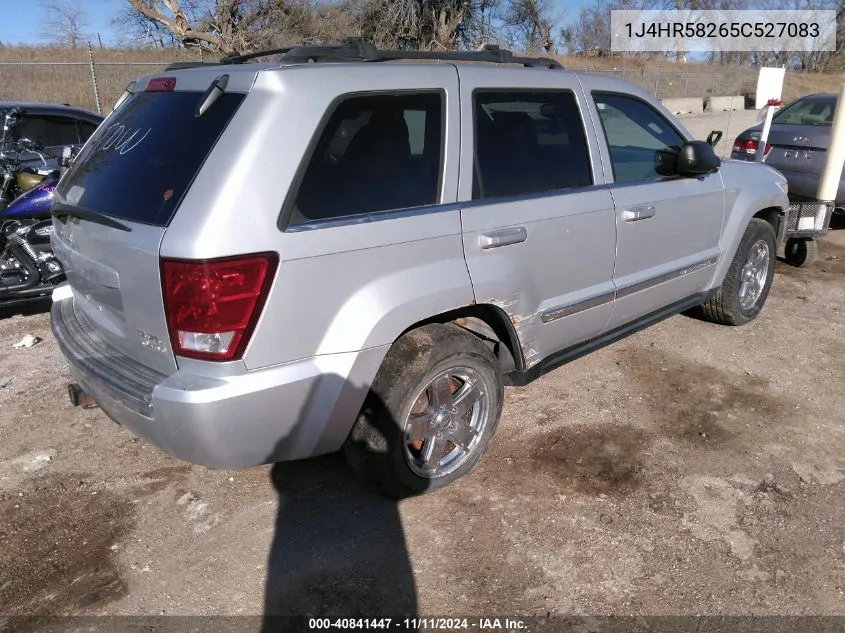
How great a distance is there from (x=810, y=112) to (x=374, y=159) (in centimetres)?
809

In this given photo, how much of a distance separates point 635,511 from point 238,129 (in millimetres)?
2351

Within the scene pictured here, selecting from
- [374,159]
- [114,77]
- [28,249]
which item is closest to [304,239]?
[374,159]

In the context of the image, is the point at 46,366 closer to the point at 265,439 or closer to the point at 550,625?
the point at 265,439

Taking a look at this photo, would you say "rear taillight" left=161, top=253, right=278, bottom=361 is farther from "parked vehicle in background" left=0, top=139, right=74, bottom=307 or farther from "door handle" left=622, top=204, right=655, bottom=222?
"parked vehicle in background" left=0, top=139, right=74, bottom=307

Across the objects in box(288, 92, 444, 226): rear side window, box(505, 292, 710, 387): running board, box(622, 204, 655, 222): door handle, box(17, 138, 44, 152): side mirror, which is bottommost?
box(505, 292, 710, 387): running board

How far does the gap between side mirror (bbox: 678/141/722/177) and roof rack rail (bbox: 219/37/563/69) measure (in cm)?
92

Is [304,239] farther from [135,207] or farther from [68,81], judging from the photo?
[68,81]

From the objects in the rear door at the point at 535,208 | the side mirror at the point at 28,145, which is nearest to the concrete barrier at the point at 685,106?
the side mirror at the point at 28,145

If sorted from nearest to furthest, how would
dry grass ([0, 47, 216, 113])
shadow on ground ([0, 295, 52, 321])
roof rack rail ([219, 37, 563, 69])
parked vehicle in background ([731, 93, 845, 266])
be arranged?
roof rack rail ([219, 37, 563, 69]) → shadow on ground ([0, 295, 52, 321]) → parked vehicle in background ([731, 93, 845, 266]) → dry grass ([0, 47, 216, 113])

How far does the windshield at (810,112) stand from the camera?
28.2 ft

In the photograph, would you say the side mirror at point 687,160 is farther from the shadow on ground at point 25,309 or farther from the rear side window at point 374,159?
the shadow on ground at point 25,309

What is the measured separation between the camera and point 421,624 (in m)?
2.56

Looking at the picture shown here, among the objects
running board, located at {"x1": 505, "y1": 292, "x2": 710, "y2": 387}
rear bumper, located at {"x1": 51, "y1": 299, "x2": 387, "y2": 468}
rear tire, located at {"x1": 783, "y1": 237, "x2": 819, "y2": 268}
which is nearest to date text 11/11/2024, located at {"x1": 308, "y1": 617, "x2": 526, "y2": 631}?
rear bumper, located at {"x1": 51, "y1": 299, "x2": 387, "y2": 468}

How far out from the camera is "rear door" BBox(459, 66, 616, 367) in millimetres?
3129
